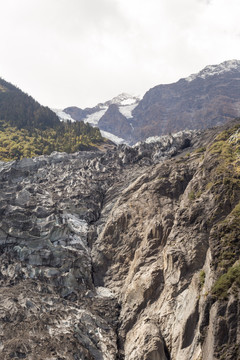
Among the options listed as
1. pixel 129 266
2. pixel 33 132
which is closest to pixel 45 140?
pixel 33 132

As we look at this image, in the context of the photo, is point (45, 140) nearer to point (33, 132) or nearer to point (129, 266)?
point (33, 132)

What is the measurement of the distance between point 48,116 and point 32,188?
340 feet

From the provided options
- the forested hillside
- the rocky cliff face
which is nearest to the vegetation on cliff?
the forested hillside

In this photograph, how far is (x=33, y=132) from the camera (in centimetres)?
14900

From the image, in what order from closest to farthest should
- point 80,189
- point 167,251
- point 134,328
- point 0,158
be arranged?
point 134,328, point 167,251, point 80,189, point 0,158

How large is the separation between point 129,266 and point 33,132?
113m

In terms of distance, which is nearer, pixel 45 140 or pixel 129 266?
pixel 129 266

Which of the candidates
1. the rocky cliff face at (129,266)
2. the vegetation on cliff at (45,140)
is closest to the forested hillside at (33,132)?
the vegetation on cliff at (45,140)

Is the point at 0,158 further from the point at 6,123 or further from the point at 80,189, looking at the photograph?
the point at 80,189

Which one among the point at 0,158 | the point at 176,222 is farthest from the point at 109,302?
the point at 0,158

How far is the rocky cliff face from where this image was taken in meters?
31.1

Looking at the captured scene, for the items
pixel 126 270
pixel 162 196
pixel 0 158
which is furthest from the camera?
pixel 0 158

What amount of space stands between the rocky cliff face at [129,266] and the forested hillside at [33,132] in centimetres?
5633

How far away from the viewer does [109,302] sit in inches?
1718
